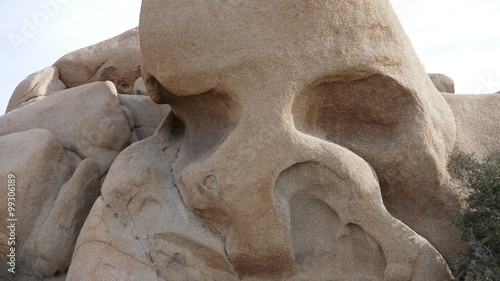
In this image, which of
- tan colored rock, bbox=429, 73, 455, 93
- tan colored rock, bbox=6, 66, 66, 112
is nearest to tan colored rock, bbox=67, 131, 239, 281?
tan colored rock, bbox=6, 66, 66, 112

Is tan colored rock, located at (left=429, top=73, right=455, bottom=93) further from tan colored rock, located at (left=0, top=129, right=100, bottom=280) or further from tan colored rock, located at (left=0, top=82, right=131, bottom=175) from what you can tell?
tan colored rock, located at (left=0, top=129, right=100, bottom=280)

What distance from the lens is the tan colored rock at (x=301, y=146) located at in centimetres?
398

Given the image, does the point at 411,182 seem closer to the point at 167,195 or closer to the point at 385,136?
the point at 385,136

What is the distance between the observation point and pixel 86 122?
5.52 metres

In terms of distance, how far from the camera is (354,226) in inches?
161

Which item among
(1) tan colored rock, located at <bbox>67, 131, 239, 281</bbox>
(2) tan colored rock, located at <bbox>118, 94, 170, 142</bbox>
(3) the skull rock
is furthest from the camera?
(2) tan colored rock, located at <bbox>118, 94, 170, 142</bbox>

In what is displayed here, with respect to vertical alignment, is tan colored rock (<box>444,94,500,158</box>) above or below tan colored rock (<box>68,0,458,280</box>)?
below

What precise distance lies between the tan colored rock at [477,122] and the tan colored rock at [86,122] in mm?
A: 3506

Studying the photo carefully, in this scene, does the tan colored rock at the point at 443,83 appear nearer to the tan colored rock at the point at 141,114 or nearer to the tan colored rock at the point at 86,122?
the tan colored rock at the point at 141,114

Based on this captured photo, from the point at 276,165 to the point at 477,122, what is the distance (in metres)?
2.17

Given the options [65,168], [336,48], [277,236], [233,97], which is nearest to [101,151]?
[65,168]

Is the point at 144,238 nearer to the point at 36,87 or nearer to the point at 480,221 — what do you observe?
the point at 480,221

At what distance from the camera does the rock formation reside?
3986 mm

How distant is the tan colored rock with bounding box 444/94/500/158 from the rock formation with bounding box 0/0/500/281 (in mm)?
13
